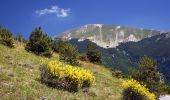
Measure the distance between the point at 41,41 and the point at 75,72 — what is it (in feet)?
63.9

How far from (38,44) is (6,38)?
4.10m

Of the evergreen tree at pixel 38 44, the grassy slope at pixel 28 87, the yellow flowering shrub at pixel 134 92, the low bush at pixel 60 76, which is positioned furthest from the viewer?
the evergreen tree at pixel 38 44

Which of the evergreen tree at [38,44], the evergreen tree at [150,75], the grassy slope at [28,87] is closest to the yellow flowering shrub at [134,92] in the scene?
the grassy slope at [28,87]

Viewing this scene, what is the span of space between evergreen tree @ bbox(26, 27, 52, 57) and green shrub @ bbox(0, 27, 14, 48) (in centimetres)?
266

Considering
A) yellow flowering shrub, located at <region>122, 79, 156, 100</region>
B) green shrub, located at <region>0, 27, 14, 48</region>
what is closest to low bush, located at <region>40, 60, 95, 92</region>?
yellow flowering shrub, located at <region>122, 79, 156, 100</region>

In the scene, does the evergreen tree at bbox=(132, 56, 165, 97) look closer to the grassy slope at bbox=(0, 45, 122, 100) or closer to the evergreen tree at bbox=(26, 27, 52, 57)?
the grassy slope at bbox=(0, 45, 122, 100)

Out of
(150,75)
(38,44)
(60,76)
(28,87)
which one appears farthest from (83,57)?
(28,87)

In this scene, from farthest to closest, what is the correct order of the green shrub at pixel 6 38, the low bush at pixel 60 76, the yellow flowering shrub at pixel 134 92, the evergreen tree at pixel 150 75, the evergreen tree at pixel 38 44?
1. the evergreen tree at pixel 38 44
2. the green shrub at pixel 6 38
3. the evergreen tree at pixel 150 75
4. the yellow flowering shrub at pixel 134 92
5. the low bush at pixel 60 76

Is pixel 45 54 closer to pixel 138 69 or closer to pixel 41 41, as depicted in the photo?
pixel 41 41

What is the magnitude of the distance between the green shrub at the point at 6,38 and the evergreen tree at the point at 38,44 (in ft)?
8.74

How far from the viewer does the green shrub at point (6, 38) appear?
1853 inches

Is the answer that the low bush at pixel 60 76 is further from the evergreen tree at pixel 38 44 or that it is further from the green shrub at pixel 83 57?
the green shrub at pixel 83 57

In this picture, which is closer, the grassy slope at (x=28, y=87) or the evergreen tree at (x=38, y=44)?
the grassy slope at (x=28, y=87)

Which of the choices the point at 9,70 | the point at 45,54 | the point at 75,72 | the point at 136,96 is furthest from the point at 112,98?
the point at 45,54
